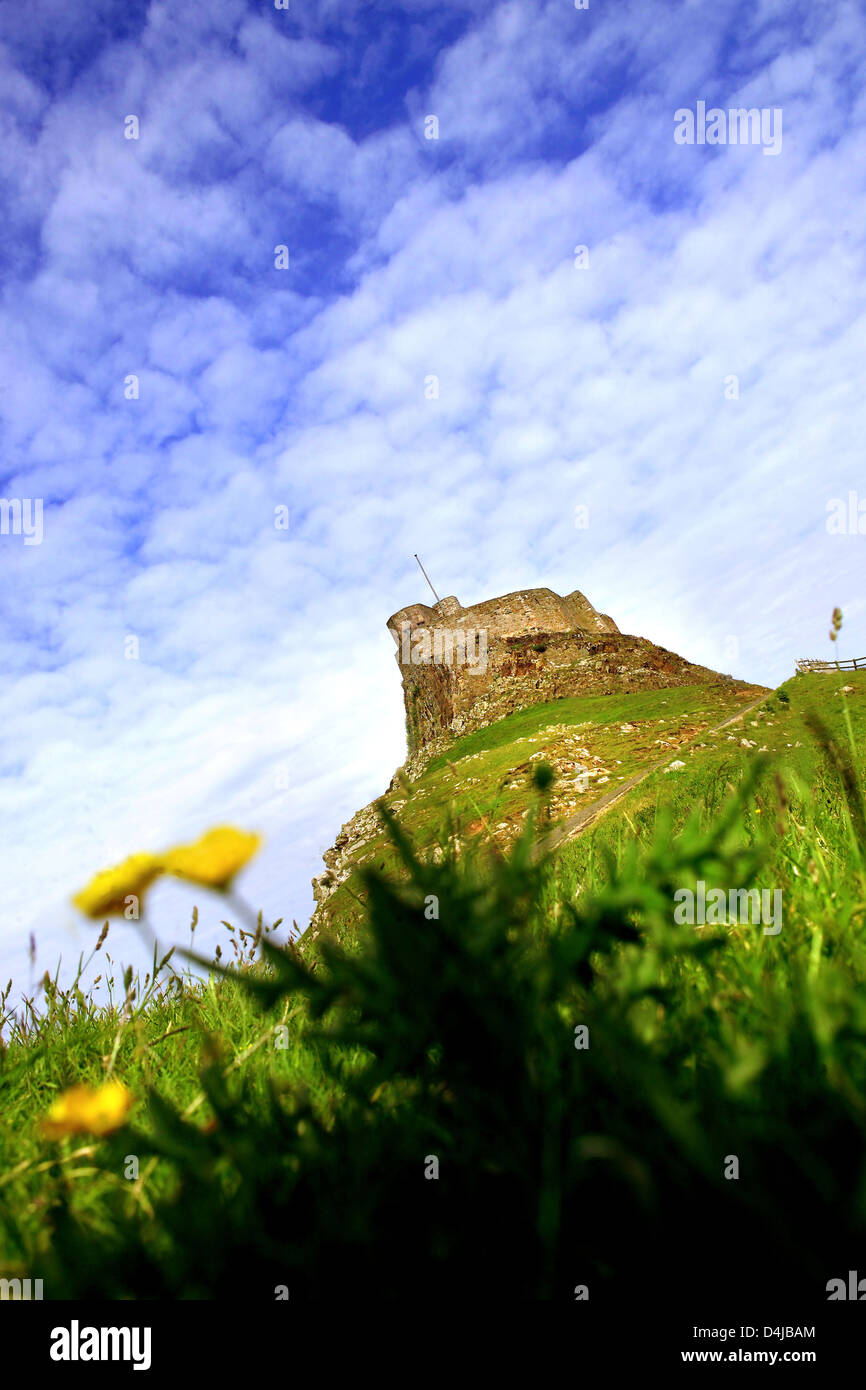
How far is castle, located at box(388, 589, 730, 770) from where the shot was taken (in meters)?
22.9

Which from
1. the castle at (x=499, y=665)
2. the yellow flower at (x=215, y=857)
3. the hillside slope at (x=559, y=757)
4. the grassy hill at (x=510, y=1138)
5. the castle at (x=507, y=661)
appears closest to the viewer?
the grassy hill at (x=510, y=1138)

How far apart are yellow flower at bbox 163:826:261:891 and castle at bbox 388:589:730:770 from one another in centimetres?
2068

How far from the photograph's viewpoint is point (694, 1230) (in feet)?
2.73

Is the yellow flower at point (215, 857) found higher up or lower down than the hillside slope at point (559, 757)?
lower down

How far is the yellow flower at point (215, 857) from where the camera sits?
3.55ft

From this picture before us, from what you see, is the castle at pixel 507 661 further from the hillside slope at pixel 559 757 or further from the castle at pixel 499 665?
the hillside slope at pixel 559 757

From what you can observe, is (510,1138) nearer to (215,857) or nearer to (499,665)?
(215,857)

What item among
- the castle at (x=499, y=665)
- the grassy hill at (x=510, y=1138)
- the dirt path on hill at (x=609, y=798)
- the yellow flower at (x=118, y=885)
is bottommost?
the grassy hill at (x=510, y=1138)

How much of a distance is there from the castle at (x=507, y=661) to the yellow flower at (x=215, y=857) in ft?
67.9

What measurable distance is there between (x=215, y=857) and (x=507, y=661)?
81.4 ft

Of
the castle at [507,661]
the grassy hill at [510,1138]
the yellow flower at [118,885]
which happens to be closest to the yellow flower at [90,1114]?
the grassy hill at [510,1138]

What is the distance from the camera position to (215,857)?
110cm

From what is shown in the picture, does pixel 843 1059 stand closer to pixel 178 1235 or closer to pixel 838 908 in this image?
pixel 838 908
